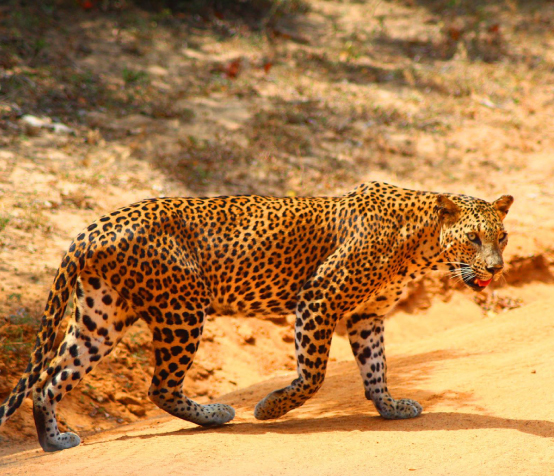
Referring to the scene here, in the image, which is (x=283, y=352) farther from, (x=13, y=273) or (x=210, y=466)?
(x=210, y=466)

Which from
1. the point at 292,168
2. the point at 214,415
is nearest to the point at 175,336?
the point at 214,415

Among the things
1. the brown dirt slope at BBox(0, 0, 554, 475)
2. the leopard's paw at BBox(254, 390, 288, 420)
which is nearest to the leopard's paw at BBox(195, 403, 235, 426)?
the brown dirt slope at BBox(0, 0, 554, 475)

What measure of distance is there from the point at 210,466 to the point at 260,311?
5.17ft

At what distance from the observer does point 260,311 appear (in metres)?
6.17

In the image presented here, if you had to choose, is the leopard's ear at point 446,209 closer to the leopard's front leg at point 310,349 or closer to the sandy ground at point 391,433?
the leopard's front leg at point 310,349

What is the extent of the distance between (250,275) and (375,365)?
1380 mm

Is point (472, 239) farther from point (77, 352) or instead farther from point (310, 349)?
point (77, 352)

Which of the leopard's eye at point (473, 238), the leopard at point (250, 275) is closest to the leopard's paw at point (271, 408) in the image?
the leopard at point (250, 275)

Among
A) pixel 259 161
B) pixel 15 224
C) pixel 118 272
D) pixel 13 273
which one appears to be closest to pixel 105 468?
pixel 118 272

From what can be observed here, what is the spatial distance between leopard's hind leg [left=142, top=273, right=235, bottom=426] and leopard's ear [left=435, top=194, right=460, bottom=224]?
2077mm

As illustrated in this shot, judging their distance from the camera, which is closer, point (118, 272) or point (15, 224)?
point (118, 272)

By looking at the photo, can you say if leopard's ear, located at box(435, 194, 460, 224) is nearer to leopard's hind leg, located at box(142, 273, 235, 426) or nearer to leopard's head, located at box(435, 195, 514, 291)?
leopard's head, located at box(435, 195, 514, 291)

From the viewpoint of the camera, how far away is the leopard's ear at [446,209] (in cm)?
605

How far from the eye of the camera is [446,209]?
611cm
